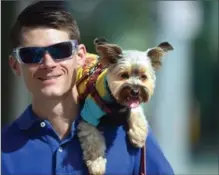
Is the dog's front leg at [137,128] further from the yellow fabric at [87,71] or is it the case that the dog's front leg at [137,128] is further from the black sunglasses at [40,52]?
the black sunglasses at [40,52]

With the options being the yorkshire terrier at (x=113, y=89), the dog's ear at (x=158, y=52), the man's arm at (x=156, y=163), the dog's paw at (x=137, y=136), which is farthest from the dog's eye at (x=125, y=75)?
the man's arm at (x=156, y=163)

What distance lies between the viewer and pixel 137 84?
9.52ft

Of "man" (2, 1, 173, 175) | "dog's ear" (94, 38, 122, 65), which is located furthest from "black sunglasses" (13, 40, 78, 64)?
"dog's ear" (94, 38, 122, 65)

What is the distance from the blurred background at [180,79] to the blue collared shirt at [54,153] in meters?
4.37

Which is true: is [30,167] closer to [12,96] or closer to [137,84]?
[137,84]

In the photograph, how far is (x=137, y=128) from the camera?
287cm

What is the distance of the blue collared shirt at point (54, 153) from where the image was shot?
2.79 m

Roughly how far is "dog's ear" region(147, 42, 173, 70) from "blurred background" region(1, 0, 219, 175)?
4167 mm

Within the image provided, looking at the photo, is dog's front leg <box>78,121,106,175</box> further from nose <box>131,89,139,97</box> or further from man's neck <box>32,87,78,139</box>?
nose <box>131,89,139,97</box>

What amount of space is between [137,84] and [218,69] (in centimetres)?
531

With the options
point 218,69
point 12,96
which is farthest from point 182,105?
point 12,96

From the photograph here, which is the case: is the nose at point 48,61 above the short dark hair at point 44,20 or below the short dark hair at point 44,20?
below

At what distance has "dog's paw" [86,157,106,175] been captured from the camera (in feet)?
9.11

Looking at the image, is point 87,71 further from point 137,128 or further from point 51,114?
point 137,128
